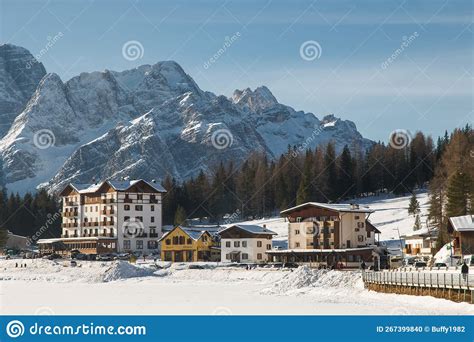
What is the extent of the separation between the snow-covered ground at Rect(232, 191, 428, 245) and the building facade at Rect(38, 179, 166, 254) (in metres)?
19.9

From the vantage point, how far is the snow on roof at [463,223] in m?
84.0

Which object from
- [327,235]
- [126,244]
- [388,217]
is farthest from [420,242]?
[126,244]

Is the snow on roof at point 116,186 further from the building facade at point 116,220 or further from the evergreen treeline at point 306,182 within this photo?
the evergreen treeline at point 306,182

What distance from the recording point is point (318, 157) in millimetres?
175250

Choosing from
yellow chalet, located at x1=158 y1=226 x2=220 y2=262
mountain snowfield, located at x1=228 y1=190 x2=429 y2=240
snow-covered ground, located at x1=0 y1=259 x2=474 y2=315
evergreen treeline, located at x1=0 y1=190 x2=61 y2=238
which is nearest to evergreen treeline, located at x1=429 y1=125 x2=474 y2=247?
mountain snowfield, located at x1=228 y1=190 x2=429 y2=240

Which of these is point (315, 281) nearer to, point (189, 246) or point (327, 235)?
point (327, 235)

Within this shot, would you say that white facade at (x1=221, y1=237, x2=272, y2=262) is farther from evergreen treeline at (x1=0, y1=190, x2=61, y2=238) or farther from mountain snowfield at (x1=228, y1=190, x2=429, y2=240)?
evergreen treeline at (x1=0, y1=190, x2=61, y2=238)

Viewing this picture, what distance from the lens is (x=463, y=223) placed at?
279ft

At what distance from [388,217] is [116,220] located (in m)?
43.8

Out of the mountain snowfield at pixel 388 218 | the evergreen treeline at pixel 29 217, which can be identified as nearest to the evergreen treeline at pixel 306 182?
the mountain snowfield at pixel 388 218

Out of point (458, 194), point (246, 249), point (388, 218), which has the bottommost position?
point (246, 249)
